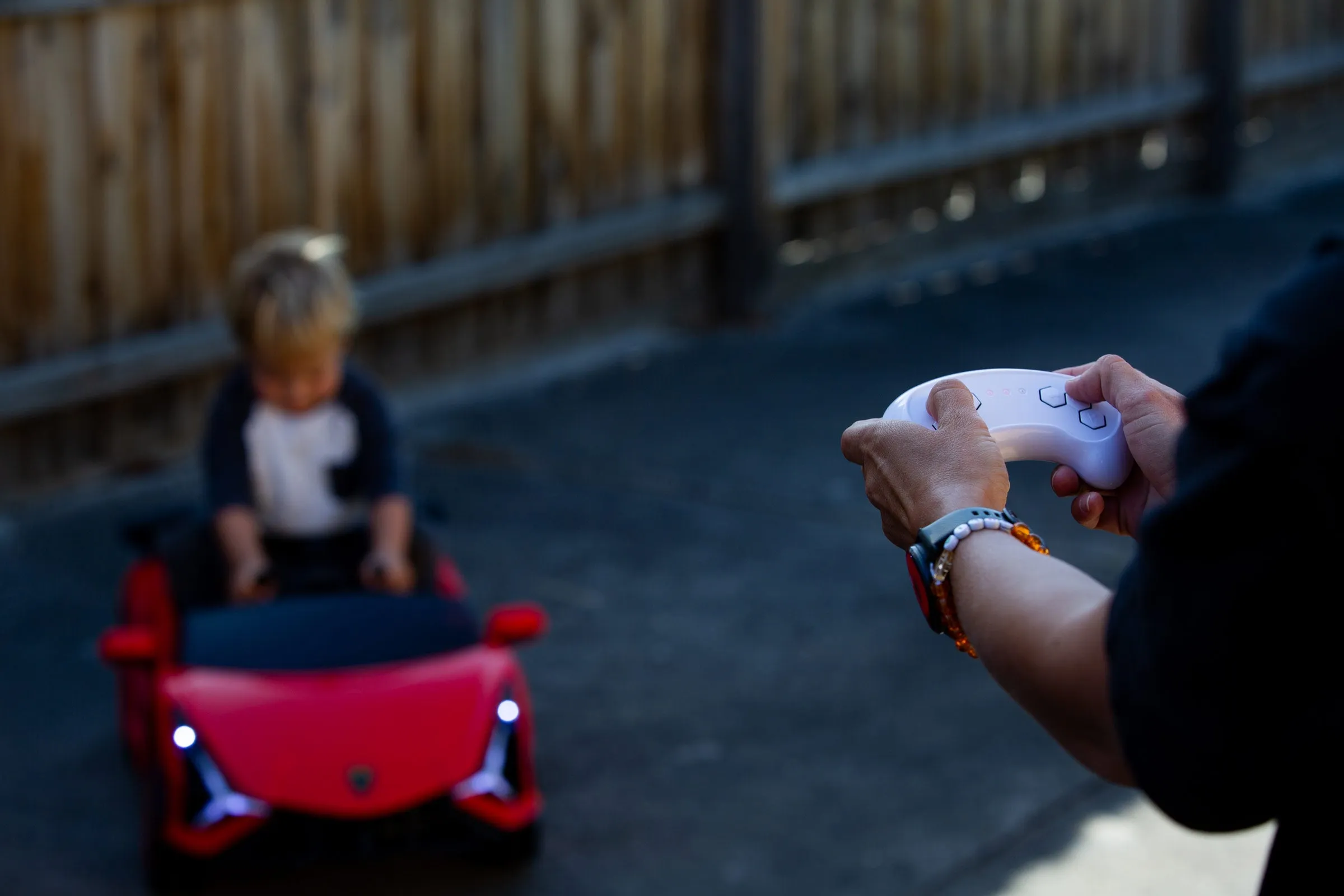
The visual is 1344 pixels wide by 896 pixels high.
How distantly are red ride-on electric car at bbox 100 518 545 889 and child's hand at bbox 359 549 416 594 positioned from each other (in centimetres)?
12

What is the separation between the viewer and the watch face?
4.87 ft

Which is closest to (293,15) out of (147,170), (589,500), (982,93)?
A: (147,170)

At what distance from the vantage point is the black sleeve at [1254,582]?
3.69ft

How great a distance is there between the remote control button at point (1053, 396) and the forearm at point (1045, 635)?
302mm

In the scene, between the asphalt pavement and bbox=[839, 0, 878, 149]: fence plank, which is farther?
bbox=[839, 0, 878, 149]: fence plank

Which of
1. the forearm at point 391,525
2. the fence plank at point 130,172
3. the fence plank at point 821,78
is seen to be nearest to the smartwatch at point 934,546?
the forearm at point 391,525

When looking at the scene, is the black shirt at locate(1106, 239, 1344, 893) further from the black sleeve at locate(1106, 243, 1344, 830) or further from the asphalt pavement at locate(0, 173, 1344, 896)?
the asphalt pavement at locate(0, 173, 1344, 896)

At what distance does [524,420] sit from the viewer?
260 inches

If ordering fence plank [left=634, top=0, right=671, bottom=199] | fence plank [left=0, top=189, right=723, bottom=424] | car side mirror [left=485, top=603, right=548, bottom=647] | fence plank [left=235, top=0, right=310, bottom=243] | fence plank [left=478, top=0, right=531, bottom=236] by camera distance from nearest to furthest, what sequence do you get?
car side mirror [left=485, top=603, right=548, bottom=647] → fence plank [left=0, top=189, right=723, bottom=424] → fence plank [left=235, top=0, right=310, bottom=243] → fence plank [left=478, top=0, right=531, bottom=236] → fence plank [left=634, top=0, right=671, bottom=199]

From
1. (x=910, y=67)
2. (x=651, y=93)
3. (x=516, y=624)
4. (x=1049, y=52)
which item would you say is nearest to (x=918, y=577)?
(x=516, y=624)

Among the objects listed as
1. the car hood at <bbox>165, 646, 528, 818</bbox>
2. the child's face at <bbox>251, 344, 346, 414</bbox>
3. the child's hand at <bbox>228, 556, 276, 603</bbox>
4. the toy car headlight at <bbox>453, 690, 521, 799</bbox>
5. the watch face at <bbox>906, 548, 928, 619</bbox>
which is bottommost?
the toy car headlight at <bbox>453, 690, 521, 799</bbox>

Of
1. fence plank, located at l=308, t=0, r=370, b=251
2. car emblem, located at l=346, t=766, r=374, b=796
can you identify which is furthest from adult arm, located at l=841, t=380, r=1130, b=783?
fence plank, located at l=308, t=0, r=370, b=251

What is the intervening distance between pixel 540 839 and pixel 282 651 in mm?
641

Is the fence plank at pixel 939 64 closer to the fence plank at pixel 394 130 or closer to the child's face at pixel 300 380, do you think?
the fence plank at pixel 394 130
